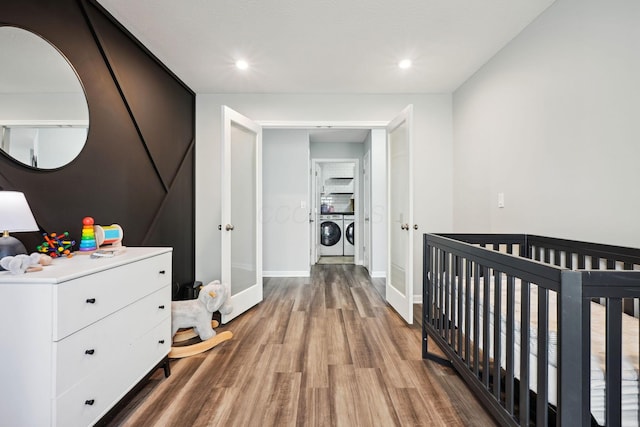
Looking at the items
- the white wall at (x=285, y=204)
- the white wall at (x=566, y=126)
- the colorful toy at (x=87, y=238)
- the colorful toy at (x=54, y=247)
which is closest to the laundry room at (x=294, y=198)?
the white wall at (x=285, y=204)

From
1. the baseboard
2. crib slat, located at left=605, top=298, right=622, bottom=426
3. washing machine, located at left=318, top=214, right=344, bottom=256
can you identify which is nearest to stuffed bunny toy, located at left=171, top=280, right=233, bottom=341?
crib slat, located at left=605, top=298, right=622, bottom=426

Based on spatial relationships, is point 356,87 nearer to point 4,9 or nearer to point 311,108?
point 311,108

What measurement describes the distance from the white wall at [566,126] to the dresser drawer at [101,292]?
2.42 m

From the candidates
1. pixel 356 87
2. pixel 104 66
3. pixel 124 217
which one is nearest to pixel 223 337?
pixel 124 217

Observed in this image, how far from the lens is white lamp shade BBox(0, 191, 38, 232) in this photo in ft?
3.89

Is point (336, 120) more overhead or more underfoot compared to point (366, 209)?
more overhead

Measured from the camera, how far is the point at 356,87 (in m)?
3.25

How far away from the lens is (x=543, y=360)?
0.97 m

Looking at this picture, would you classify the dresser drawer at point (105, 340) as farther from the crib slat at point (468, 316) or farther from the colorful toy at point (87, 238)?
the crib slat at point (468, 316)

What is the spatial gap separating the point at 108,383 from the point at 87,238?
752 millimetres

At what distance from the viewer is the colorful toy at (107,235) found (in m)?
1.77

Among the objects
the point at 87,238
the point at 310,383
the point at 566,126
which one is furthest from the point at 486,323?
the point at 87,238

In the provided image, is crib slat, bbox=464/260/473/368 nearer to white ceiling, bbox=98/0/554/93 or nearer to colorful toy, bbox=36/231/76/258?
white ceiling, bbox=98/0/554/93

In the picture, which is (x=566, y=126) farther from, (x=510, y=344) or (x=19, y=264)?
(x=19, y=264)
